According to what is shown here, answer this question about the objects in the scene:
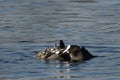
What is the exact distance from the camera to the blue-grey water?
1712 centimetres

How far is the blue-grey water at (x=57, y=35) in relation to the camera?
17.1 meters

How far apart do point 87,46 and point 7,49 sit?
240cm

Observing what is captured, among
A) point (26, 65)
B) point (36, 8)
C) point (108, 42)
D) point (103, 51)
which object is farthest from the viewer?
point (36, 8)

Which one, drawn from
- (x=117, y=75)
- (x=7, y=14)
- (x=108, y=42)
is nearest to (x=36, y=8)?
(x=7, y=14)

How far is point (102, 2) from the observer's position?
33406mm

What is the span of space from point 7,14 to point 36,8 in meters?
2.45

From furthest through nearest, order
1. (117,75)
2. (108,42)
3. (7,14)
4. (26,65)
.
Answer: (7,14)
(108,42)
(26,65)
(117,75)

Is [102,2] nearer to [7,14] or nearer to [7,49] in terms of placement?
[7,14]

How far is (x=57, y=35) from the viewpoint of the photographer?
2375cm

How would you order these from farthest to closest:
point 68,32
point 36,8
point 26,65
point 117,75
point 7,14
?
1. point 36,8
2. point 7,14
3. point 68,32
4. point 26,65
5. point 117,75

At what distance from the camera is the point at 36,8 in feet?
105

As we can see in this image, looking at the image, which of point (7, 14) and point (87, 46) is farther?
point (7, 14)

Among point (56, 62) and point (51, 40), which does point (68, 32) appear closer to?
point (51, 40)

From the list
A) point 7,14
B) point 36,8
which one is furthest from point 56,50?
point 36,8
